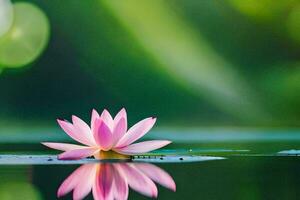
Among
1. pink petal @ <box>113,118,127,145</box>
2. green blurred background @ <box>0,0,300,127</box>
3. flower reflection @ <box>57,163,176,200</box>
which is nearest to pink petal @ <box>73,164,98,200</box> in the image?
flower reflection @ <box>57,163,176,200</box>

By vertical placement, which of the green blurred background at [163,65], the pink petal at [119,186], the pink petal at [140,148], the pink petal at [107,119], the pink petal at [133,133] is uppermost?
the green blurred background at [163,65]

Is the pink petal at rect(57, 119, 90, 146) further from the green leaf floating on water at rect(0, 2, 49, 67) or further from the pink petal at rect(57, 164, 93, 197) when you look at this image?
the green leaf floating on water at rect(0, 2, 49, 67)

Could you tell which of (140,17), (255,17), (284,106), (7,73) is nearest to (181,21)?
(140,17)

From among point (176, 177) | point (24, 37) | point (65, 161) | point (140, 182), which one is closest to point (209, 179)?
point (176, 177)

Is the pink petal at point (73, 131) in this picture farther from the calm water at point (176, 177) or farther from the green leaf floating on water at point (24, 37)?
the green leaf floating on water at point (24, 37)

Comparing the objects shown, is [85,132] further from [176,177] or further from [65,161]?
[176,177]

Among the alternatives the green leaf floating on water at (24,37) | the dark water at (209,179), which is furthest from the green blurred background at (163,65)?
the dark water at (209,179)

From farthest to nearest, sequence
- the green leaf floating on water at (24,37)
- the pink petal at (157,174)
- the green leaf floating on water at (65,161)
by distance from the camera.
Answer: the green leaf floating on water at (24,37), the green leaf floating on water at (65,161), the pink petal at (157,174)
